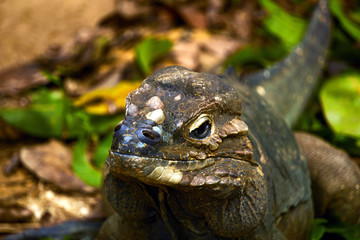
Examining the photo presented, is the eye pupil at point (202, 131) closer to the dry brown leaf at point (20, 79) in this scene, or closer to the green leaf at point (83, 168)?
the green leaf at point (83, 168)

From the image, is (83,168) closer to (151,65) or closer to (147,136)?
(151,65)

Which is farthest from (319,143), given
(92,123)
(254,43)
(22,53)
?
(22,53)

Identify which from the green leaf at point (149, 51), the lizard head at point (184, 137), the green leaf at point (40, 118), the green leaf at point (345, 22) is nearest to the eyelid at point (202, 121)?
the lizard head at point (184, 137)

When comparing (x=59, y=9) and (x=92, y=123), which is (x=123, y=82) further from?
(x=59, y=9)

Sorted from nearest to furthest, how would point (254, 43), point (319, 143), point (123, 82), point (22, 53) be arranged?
point (319, 143)
point (123, 82)
point (22, 53)
point (254, 43)

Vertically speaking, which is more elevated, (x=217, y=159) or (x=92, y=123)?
(x=92, y=123)
